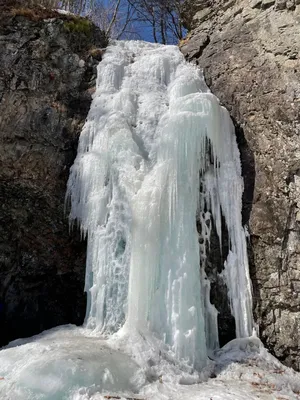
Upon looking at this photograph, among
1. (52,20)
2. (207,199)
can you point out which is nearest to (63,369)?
(207,199)

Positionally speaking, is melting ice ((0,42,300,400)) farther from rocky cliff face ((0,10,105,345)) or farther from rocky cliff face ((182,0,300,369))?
rocky cliff face ((0,10,105,345))

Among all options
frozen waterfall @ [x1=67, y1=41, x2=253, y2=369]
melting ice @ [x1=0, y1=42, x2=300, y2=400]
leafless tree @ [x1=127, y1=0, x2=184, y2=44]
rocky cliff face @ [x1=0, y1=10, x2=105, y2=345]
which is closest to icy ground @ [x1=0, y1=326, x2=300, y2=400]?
melting ice @ [x1=0, y1=42, x2=300, y2=400]

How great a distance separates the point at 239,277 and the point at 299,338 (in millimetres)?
964

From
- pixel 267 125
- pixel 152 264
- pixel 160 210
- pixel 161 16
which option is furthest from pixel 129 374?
pixel 161 16

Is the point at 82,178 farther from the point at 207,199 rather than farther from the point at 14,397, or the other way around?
the point at 14,397

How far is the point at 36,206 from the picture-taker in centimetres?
607

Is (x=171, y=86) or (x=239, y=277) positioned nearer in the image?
(x=239, y=277)

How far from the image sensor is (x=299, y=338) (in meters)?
4.42

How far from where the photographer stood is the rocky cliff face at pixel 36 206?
596 centimetres

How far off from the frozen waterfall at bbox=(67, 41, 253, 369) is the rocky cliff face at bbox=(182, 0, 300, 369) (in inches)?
8.4

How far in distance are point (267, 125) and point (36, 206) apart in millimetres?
3527

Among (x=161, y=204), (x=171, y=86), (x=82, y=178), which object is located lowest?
(x=161, y=204)

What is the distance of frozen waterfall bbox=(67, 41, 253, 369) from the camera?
4633mm

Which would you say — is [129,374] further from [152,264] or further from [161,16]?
[161,16]
